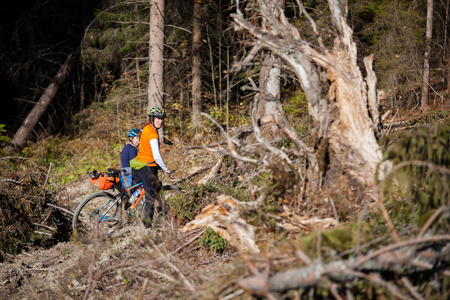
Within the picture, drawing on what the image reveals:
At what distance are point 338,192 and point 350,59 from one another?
1.71m

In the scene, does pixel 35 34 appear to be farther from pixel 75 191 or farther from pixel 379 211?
pixel 379 211

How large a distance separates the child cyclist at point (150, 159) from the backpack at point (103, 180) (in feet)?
1.95

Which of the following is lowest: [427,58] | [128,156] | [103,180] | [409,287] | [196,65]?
[103,180]

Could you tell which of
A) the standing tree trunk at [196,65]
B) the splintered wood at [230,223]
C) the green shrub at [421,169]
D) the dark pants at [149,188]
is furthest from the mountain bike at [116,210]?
the standing tree trunk at [196,65]

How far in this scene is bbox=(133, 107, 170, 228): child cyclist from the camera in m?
6.00

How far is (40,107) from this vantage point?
14641 mm

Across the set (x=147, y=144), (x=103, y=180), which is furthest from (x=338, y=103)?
(x=103, y=180)

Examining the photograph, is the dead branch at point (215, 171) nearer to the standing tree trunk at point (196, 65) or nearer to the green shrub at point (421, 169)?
the green shrub at point (421, 169)

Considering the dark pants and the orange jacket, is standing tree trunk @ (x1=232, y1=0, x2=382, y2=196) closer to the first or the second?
the orange jacket

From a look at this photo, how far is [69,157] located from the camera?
12750mm

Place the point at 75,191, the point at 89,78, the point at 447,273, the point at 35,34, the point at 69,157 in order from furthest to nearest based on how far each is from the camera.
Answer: the point at 89,78, the point at 35,34, the point at 69,157, the point at 75,191, the point at 447,273

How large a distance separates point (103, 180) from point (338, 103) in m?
4.32

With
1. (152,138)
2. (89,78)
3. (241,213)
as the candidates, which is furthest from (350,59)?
(89,78)

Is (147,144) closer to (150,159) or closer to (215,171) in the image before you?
(150,159)
